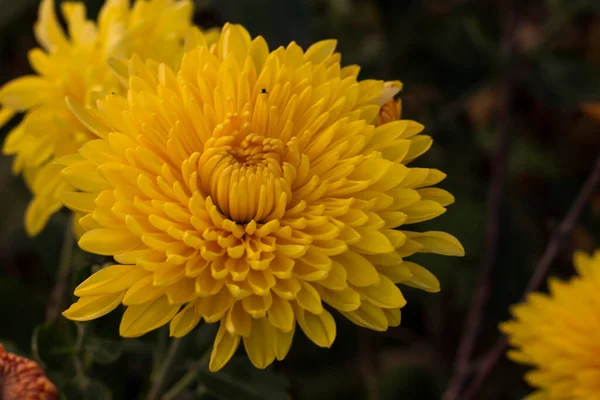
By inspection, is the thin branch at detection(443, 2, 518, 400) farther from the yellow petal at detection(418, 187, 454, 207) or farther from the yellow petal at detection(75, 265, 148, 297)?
the yellow petal at detection(75, 265, 148, 297)

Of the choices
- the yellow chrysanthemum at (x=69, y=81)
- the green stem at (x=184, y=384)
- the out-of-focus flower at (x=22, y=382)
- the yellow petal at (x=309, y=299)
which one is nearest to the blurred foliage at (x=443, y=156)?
the green stem at (x=184, y=384)

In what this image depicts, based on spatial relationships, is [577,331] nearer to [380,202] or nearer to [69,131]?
[380,202]

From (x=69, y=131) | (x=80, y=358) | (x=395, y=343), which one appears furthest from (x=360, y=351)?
(x=69, y=131)

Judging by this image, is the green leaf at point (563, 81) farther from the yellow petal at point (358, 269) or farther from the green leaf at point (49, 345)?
the green leaf at point (49, 345)

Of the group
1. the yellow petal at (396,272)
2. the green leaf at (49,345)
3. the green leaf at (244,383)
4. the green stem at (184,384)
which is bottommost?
the green stem at (184,384)

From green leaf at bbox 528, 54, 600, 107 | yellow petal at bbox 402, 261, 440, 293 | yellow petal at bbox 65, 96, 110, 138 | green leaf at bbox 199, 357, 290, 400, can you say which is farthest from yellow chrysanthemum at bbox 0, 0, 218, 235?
green leaf at bbox 528, 54, 600, 107

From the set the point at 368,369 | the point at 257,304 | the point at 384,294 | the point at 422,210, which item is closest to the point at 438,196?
the point at 422,210

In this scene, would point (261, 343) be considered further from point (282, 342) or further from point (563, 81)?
point (563, 81)
